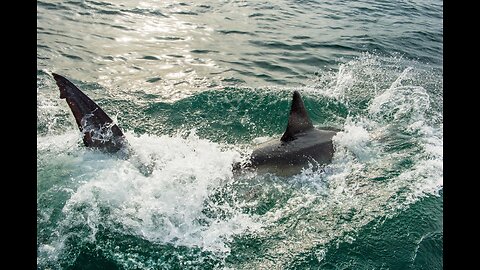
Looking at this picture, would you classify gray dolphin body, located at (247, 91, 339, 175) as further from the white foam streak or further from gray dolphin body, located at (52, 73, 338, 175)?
the white foam streak

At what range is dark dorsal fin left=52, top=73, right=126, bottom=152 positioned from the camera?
5484 millimetres

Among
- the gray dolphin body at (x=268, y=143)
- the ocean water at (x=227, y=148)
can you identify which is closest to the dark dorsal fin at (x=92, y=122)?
the gray dolphin body at (x=268, y=143)

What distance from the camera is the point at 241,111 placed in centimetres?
814

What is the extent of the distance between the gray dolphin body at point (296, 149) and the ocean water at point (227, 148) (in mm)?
159

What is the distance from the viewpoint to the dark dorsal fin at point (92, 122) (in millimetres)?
5484

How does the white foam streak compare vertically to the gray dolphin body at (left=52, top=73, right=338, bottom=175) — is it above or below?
below

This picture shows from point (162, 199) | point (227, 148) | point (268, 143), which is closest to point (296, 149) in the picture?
point (268, 143)

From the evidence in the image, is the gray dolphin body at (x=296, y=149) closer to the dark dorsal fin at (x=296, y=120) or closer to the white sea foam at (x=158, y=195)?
the dark dorsal fin at (x=296, y=120)

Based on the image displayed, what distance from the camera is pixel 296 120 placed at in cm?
634

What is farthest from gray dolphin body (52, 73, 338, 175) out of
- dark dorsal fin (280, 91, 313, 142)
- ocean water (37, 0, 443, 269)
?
ocean water (37, 0, 443, 269)

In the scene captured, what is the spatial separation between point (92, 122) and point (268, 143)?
2375mm

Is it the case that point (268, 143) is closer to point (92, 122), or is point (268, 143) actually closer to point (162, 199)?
point (162, 199)
